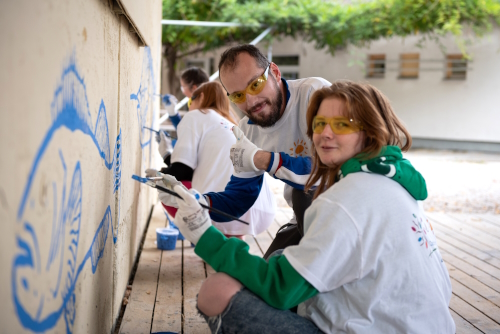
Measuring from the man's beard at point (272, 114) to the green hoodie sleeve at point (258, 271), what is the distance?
1.10 m

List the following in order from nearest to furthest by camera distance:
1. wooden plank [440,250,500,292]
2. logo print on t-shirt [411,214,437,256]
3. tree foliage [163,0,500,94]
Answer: logo print on t-shirt [411,214,437,256], wooden plank [440,250,500,292], tree foliage [163,0,500,94]

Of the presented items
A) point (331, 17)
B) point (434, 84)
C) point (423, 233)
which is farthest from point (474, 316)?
point (434, 84)

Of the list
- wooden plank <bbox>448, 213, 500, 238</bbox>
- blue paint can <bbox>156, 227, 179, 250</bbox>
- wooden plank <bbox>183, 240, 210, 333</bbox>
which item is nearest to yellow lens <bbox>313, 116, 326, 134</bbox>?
wooden plank <bbox>183, 240, 210, 333</bbox>

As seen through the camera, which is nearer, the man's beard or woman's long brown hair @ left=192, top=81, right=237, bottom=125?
the man's beard

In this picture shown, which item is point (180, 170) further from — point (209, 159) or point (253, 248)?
point (253, 248)

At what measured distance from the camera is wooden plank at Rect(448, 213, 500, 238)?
15.5ft

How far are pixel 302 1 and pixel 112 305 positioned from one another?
35.6 ft

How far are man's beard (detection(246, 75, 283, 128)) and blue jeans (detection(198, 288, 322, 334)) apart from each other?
1.22m

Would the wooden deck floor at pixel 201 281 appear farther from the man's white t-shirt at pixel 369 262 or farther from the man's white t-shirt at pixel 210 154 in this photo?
the man's white t-shirt at pixel 369 262

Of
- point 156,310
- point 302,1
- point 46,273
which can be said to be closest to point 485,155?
point 302,1

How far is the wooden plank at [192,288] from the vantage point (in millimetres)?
2482

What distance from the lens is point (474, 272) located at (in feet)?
11.5

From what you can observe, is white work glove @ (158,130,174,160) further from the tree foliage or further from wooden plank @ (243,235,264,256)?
the tree foliage

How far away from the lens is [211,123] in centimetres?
354
